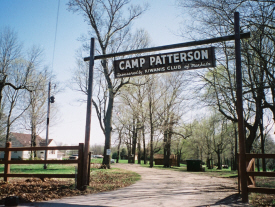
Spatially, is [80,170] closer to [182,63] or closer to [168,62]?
[168,62]

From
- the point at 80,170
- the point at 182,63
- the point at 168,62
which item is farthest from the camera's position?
the point at 80,170

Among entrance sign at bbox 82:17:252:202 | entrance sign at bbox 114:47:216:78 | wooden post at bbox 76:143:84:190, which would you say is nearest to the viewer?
entrance sign at bbox 82:17:252:202

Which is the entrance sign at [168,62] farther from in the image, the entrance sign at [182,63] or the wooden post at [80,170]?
the wooden post at [80,170]

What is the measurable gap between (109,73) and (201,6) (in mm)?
12138

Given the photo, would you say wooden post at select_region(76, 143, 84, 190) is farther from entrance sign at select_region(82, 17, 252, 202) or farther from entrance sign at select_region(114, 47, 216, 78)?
entrance sign at select_region(114, 47, 216, 78)

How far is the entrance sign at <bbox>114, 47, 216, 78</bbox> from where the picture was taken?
7.80 meters

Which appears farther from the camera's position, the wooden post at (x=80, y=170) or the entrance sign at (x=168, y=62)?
the wooden post at (x=80, y=170)

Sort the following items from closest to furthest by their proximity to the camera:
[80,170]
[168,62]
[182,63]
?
[182,63] < [168,62] < [80,170]

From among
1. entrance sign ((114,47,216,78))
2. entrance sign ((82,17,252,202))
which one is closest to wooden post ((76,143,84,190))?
entrance sign ((82,17,252,202))

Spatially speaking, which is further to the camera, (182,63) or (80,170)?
(80,170)

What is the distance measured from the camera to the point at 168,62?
8.14 m

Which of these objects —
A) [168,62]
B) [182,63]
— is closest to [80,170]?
[168,62]

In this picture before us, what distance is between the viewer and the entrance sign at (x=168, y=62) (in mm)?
7797

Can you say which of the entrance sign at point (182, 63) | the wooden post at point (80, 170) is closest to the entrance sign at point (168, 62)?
the entrance sign at point (182, 63)
